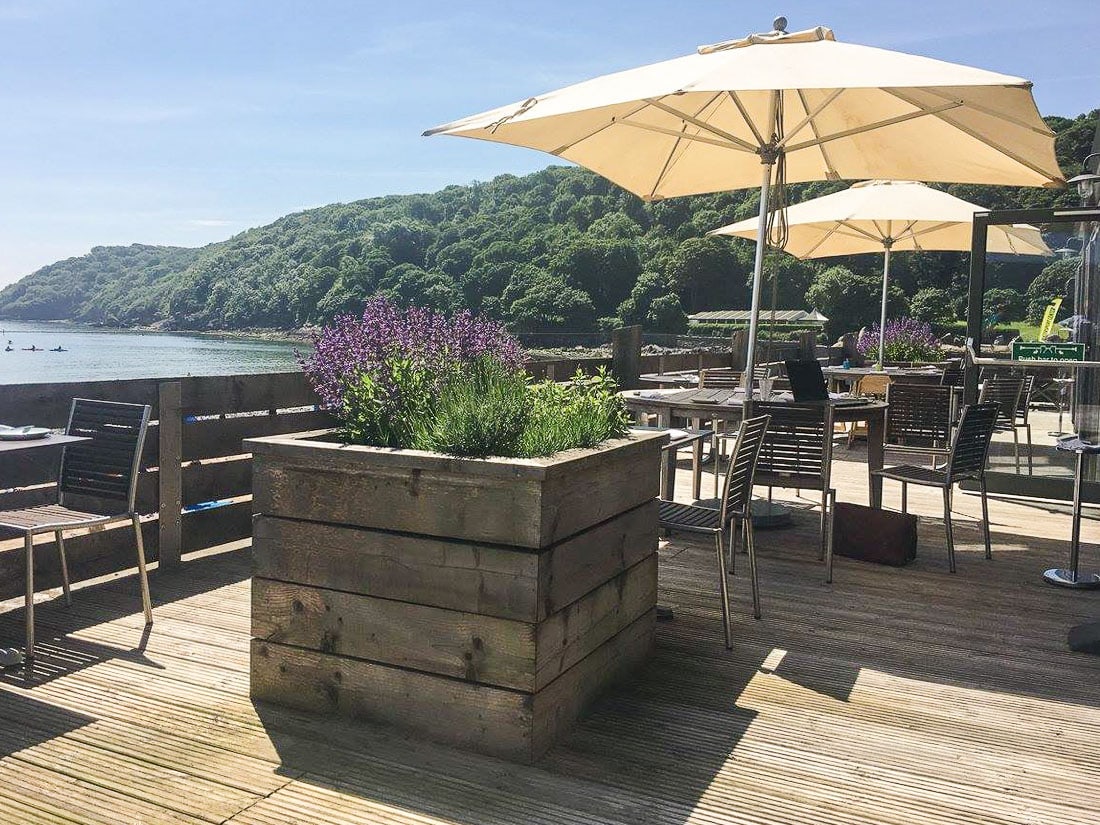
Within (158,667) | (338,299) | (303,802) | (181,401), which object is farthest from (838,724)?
(338,299)

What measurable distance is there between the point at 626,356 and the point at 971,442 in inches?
171

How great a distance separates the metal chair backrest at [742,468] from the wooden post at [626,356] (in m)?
5.05

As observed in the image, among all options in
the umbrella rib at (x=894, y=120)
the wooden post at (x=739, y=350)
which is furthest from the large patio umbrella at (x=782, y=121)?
the wooden post at (x=739, y=350)

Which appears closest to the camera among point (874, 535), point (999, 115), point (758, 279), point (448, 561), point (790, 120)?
point (448, 561)

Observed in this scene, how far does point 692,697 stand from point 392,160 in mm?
155359

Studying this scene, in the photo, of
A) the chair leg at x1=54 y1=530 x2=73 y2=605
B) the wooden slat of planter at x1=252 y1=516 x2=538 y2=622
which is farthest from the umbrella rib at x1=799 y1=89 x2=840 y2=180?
the chair leg at x1=54 y1=530 x2=73 y2=605

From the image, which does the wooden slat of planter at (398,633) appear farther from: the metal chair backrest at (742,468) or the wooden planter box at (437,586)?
the metal chair backrest at (742,468)

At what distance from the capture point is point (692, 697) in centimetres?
289

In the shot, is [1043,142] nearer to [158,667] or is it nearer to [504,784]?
[504,784]

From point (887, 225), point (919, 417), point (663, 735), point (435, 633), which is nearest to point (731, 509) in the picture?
point (663, 735)

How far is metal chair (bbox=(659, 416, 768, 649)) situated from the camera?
3.37 m

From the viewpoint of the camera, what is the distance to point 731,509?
3.51 meters

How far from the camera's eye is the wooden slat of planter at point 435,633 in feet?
7.92

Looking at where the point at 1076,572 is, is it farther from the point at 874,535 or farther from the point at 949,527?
the point at 874,535
